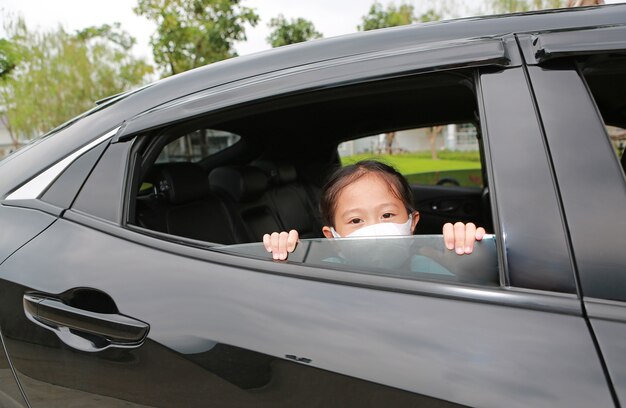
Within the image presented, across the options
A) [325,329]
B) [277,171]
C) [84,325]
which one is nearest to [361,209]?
[325,329]

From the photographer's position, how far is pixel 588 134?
2.99 ft

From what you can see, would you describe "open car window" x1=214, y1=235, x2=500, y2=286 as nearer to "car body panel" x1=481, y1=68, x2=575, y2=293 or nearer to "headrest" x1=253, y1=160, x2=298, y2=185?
"car body panel" x1=481, y1=68, x2=575, y2=293

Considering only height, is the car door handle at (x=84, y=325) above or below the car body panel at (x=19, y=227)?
below

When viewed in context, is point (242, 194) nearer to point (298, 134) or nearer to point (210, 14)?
point (298, 134)

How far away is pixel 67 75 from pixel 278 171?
2797cm

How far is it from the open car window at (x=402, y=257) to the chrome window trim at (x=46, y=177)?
0.44 m

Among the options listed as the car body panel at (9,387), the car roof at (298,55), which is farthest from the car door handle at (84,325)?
the car roof at (298,55)

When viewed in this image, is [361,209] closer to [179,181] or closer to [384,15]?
[179,181]

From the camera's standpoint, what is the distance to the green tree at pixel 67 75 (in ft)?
A: 89.6

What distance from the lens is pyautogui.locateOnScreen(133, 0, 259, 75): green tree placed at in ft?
43.6

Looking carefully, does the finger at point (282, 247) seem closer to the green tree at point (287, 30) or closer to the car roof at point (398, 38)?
the car roof at point (398, 38)

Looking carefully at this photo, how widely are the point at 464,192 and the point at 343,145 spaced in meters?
0.92

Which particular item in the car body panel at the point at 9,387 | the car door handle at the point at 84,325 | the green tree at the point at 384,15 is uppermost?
the green tree at the point at 384,15

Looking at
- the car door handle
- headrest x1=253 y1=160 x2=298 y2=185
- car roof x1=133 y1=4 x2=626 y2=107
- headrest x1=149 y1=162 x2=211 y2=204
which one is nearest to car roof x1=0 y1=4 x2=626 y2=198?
car roof x1=133 y1=4 x2=626 y2=107
